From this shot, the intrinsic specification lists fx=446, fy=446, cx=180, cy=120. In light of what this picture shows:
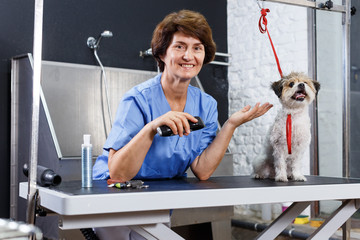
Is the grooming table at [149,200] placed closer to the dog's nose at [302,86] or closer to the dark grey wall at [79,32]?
the dog's nose at [302,86]

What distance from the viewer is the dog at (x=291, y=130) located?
4.63ft

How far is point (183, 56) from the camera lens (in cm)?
143

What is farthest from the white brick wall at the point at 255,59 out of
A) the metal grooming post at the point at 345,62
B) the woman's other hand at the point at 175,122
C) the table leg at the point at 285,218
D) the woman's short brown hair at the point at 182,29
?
the woman's other hand at the point at 175,122

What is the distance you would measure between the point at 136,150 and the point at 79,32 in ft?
6.94

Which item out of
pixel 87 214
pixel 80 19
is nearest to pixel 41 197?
pixel 87 214

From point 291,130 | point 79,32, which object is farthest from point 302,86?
point 79,32

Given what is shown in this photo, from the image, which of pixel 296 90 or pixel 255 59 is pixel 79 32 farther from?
pixel 296 90

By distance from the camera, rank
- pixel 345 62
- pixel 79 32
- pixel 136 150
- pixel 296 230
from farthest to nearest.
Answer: pixel 79 32
pixel 296 230
pixel 345 62
pixel 136 150

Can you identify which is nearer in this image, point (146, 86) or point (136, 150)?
point (136, 150)

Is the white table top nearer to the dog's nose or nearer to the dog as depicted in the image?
the dog

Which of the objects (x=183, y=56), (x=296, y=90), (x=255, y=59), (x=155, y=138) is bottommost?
(x=155, y=138)

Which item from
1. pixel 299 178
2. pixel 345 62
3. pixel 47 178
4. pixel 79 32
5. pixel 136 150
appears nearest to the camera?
pixel 47 178

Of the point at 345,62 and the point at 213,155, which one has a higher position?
the point at 345,62

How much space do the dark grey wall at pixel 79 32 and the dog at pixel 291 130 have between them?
198 centimetres
